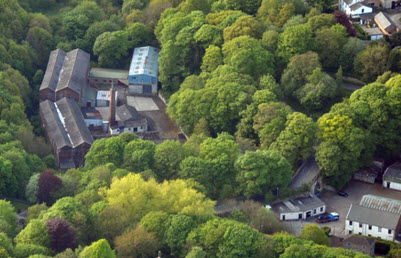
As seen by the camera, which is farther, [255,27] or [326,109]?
[255,27]

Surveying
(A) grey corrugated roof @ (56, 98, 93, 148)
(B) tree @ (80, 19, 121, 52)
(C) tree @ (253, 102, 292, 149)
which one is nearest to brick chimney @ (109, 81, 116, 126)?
(A) grey corrugated roof @ (56, 98, 93, 148)

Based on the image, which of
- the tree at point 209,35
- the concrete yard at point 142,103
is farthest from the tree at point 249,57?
the concrete yard at point 142,103

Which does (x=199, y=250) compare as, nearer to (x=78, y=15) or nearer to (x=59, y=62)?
(x=59, y=62)

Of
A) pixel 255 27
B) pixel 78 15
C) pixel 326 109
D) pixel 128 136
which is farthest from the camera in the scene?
pixel 78 15

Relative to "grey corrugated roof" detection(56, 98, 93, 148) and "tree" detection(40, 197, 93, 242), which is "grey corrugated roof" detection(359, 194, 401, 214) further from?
"grey corrugated roof" detection(56, 98, 93, 148)

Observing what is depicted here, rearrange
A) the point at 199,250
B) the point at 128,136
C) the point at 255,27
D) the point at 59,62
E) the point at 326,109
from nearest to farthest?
the point at 199,250
the point at 128,136
the point at 326,109
the point at 255,27
the point at 59,62

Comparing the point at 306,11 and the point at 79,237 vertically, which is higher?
the point at 306,11

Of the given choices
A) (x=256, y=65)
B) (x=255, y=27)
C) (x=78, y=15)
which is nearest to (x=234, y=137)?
(x=256, y=65)
